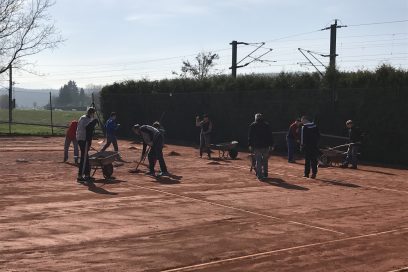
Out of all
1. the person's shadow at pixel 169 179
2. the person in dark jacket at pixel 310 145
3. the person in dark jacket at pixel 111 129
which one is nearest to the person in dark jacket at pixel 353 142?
the person in dark jacket at pixel 310 145

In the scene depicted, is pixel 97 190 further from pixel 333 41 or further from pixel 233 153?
pixel 333 41

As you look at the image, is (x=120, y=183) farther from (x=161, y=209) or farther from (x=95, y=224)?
(x=95, y=224)

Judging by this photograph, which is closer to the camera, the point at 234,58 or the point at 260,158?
the point at 260,158

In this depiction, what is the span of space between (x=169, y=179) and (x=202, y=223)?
596cm

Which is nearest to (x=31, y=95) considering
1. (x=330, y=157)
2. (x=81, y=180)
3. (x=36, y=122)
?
(x=36, y=122)

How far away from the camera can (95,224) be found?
923 cm

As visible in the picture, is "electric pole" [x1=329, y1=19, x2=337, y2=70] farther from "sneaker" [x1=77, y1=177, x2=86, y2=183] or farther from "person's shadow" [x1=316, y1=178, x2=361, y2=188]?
"sneaker" [x1=77, y1=177, x2=86, y2=183]

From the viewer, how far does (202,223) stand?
9.55 meters

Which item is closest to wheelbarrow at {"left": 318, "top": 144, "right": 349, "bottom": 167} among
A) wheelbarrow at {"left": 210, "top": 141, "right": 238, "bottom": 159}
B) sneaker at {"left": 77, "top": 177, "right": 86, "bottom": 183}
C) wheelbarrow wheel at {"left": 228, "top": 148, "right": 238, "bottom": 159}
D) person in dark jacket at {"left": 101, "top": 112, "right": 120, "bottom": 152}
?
wheelbarrow at {"left": 210, "top": 141, "right": 238, "bottom": 159}

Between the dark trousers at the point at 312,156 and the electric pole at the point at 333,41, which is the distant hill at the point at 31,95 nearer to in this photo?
the electric pole at the point at 333,41

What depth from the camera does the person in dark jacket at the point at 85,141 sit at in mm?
14625

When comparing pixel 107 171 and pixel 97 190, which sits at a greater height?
pixel 107 171

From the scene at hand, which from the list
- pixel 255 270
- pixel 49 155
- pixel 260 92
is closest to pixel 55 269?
pixel 255 270

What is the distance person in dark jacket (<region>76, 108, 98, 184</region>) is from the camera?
14625 millimetres
